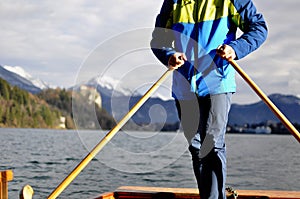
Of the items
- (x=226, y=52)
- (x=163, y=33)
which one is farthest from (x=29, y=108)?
(x=226, y=52)

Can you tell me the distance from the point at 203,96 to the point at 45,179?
57.5 ft

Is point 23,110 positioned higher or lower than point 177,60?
higher

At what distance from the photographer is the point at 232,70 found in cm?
377

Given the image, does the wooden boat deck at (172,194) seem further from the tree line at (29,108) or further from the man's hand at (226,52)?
the tree line at (29,108)

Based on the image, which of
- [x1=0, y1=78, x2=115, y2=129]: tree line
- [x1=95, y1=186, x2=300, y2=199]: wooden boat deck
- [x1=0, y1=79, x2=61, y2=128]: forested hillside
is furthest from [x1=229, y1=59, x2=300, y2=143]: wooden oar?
[x1=0, y1=79, x2=61, y2=128]: forested hillside

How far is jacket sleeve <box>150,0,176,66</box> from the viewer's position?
12.7 ft

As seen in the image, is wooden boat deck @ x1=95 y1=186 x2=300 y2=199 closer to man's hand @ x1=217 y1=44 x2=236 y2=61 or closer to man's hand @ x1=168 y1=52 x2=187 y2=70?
man's hand @ x1=168 y1=52 x2=187 y2=70

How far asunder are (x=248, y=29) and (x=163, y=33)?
662mm

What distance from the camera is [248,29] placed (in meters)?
3.67

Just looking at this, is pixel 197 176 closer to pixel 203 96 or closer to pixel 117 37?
pixel 203 96

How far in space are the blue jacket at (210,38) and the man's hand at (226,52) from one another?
46 millimetres

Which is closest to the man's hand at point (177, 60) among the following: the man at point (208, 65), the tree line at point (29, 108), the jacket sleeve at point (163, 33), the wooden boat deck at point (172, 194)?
the man at point (208, 65)

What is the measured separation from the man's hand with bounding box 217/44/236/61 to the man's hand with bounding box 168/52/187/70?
27 cm

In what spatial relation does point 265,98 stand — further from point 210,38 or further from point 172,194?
point 172,194
